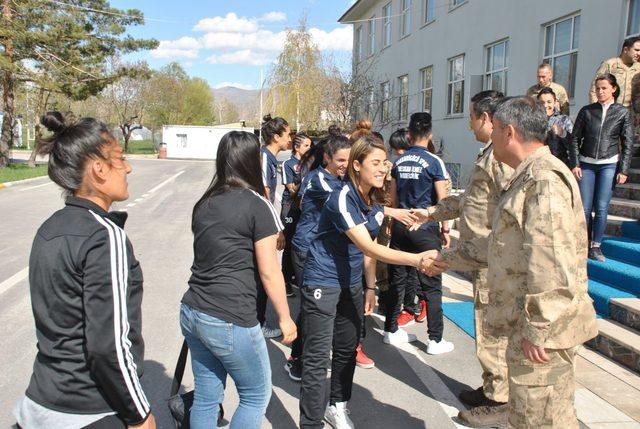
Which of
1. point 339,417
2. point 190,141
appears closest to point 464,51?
point 339,417

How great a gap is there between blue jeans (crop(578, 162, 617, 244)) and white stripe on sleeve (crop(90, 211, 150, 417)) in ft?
17.9

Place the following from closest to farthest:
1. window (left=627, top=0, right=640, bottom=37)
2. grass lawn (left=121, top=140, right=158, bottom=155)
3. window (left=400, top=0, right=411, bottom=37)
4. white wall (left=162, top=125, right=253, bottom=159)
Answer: window (left=627, top=0, right=640, bottom=37) → window (left=400, top=0, right=411, bottom=37) → white wall (left=162, top=125, right=253, bottom=159) → grass lawn (left=121, top=140, right=158, bottom=155)

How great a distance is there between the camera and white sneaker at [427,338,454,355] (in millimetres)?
4754

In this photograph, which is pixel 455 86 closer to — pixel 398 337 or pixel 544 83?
pixel 544 83

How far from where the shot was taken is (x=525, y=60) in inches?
510

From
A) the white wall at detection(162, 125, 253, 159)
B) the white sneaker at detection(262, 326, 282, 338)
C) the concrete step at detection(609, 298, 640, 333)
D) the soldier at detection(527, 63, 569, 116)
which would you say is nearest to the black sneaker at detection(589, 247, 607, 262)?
the concrete step at detection(609, 298, 640, 333)

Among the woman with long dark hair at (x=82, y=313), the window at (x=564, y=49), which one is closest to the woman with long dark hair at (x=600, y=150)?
the woman with long dark hair at (x=82, y=313)

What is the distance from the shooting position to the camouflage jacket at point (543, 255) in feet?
7.38

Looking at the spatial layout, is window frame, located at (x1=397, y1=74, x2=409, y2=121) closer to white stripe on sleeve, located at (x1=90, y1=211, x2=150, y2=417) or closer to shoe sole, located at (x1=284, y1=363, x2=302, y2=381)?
shoe sole, located at (x1=284, y1=363, x2=302, y2=381)

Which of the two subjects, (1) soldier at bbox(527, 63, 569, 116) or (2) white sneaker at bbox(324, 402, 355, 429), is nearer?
(2) white sneaker at bbox(324, 402, 355, 429)

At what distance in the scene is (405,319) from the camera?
5.56 meters

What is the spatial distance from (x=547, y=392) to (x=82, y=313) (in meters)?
2.02

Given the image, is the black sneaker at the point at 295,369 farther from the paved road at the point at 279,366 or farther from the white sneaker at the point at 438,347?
the white sneaker at the point at 438,347

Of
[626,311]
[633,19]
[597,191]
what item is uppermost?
[633,19]
